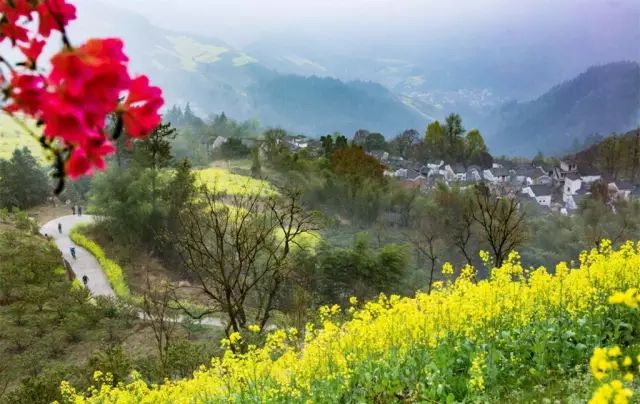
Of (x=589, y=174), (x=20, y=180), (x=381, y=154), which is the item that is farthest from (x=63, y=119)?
(x=381, y=154)

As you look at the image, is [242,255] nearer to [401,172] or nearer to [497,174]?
[401,172]

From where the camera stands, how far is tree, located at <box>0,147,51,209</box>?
3506cm

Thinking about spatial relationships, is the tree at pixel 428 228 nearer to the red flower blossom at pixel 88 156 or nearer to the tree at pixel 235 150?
the tree at pixel 235 150

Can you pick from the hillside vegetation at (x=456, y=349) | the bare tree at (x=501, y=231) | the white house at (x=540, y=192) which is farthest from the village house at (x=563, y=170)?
the hillside vegetation at (x=456, y=349)

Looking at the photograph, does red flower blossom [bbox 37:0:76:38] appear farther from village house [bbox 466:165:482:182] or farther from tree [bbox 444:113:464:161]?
tree [bbox 444:113:464:161]

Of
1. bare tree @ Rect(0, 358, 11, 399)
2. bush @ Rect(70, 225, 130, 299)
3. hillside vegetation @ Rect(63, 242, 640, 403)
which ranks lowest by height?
bush @ Rect(70, 225, 130, 299)

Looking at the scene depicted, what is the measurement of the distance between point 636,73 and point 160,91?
113124mm

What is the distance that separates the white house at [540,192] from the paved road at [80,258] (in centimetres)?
3273

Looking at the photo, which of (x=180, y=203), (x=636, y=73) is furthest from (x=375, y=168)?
(x=636, y=73)

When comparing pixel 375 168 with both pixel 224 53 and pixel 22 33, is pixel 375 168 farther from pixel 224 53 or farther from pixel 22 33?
pixel 224 53

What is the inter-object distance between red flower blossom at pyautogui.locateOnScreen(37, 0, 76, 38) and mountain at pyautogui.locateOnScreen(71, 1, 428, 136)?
5647 inches

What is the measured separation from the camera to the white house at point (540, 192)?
147 ft

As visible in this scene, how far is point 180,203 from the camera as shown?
2900cm

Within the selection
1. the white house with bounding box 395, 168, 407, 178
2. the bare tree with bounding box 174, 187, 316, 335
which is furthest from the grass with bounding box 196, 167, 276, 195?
the white house with bounding box 395, 168, 407, 178
